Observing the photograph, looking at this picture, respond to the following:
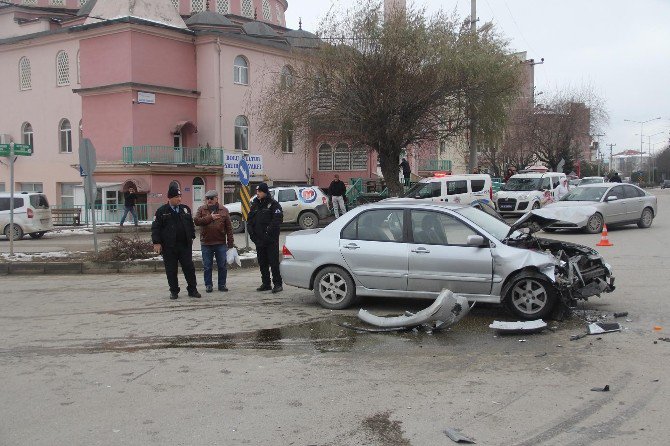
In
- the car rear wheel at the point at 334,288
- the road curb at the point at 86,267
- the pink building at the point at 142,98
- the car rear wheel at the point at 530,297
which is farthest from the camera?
the pink building at the point at 142,98

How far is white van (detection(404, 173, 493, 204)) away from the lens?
78.5ft

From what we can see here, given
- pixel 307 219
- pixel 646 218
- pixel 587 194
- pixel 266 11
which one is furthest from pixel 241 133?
pixel 646 218

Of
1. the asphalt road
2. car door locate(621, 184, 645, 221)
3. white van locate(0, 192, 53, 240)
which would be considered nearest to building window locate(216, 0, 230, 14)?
white van locate(0, 192, 53, 240)

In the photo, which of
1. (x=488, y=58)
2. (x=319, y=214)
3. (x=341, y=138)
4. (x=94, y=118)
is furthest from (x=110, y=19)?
(x=488, y=58)

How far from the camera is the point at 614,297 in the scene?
937 centimetres

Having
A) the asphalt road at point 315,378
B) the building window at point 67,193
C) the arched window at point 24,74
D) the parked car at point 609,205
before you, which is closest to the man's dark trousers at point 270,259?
the asphalt road at point 315,378

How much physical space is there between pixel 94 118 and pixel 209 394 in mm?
32129

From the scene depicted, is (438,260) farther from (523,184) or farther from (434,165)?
(434,165)

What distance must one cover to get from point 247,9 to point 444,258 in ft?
134

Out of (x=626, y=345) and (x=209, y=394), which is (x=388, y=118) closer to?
→ (x=626, y=345)

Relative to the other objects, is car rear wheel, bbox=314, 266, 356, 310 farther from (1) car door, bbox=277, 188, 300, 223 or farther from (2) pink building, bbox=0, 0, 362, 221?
(2) pink building, bbox=0, 0, 362, 221

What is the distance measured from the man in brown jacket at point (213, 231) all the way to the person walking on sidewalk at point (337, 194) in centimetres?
1386

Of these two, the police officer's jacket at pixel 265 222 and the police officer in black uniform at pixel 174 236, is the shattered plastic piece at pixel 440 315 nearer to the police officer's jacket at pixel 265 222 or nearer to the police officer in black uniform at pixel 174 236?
the police officer's jacket at pixel 265 222

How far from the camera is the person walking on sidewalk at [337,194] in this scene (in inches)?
960
